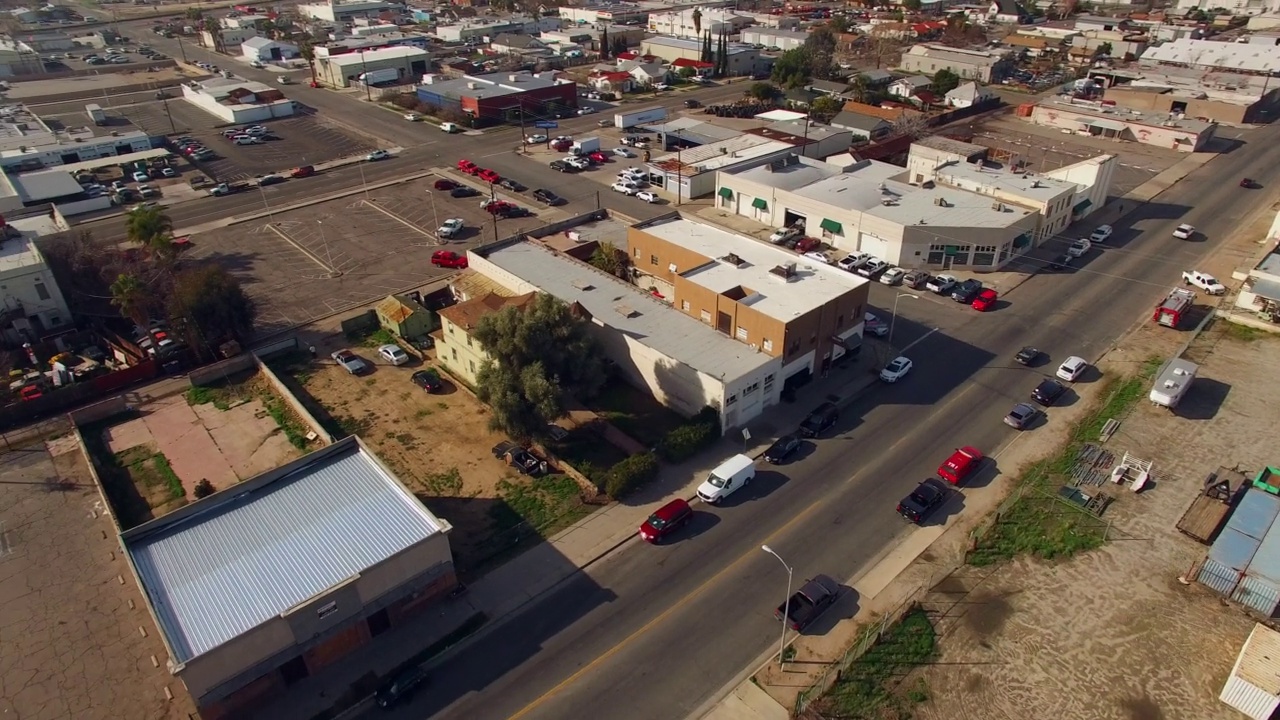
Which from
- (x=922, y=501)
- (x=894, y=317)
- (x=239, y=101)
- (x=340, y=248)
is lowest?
(x=922, y=501)

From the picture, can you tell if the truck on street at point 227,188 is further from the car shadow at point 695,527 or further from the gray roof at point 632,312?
the car shadow at point 695,527

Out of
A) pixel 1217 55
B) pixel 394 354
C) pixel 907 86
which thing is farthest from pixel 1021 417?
pixel 1217 55

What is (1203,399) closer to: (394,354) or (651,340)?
(651,340)

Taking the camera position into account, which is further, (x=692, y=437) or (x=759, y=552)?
(x=692, y=437)

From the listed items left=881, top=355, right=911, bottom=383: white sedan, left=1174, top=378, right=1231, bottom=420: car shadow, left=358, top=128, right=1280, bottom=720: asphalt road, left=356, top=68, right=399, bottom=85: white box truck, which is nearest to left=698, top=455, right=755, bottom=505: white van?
left=358, top=128, right=1280, bottom=720: asphalt road

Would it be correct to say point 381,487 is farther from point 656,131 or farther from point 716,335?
point 656,131

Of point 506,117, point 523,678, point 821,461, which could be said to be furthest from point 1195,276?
point 506,117

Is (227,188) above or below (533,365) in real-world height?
below
